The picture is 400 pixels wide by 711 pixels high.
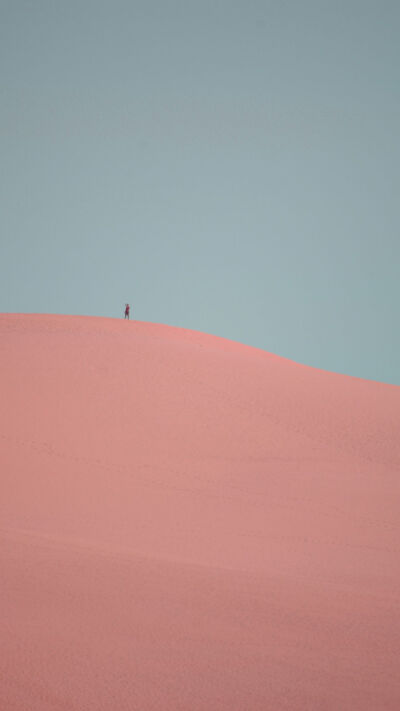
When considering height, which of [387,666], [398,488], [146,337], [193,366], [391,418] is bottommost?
[387,666]

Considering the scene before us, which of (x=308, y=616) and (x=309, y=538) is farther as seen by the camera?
(x=309, y=538)

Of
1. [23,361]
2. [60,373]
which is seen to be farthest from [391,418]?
[23,361]

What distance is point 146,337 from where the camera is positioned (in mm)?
21531

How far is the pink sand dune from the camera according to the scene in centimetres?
320

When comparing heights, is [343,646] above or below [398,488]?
below

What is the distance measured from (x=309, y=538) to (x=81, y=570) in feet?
11.9

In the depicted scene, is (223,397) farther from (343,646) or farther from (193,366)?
(343,646)

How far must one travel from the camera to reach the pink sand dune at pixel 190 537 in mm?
3197

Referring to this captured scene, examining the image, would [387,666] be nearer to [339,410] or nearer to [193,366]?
[339,410]

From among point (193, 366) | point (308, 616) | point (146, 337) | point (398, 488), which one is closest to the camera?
point (308, 616)

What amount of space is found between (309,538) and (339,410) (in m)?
8.97

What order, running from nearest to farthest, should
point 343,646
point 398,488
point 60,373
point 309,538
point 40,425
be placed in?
1. point 343,646
2. point 309,538
3. point 398,488
4. point 40,425
5. point 60,373

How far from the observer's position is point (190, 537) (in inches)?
271

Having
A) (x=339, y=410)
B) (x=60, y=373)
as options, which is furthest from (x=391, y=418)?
(x=60, y=373)
